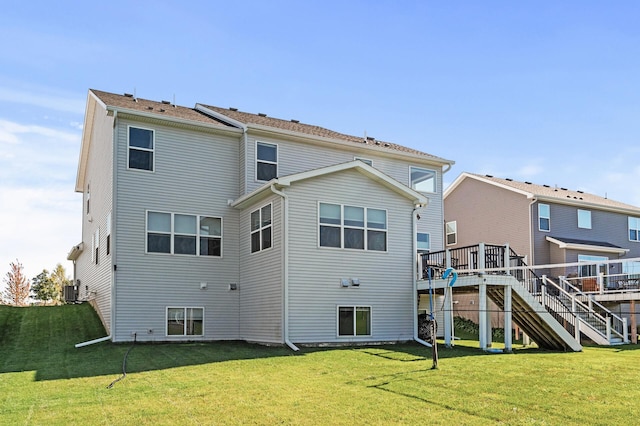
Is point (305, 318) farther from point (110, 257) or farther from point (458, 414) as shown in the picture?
point (458, 414)

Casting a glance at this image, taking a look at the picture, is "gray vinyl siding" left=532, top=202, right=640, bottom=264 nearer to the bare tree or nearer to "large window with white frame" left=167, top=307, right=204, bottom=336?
"large window with white frame" left=167, top=307, right=204, bottom=336

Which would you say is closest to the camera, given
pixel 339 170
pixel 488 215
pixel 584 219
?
pixel 339 170

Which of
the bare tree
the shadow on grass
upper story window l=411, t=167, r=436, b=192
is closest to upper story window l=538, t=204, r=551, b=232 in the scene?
upper story window l=411, t=167, r=436, b=192

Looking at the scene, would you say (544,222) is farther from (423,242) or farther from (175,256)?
(175,256)

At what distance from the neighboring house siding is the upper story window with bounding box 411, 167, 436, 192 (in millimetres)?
7017

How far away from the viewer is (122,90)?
21.1 metres

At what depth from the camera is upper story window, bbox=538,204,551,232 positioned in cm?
→ 2748

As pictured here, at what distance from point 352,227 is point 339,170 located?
1.70 m

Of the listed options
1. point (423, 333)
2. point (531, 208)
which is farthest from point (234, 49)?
point (531, 208)

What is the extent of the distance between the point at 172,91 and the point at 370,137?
7.81 meters

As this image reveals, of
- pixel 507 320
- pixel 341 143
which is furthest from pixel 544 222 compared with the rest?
pixel 507 320

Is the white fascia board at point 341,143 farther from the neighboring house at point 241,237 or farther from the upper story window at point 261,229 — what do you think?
the upper story window at point 261,229

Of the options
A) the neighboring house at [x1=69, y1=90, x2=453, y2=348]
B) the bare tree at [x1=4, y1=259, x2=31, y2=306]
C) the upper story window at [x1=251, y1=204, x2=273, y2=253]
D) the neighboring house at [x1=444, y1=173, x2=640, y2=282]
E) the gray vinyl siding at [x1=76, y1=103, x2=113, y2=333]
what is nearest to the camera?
the neighboring house at [x1=69, y1=90, x2=453, y2=348]

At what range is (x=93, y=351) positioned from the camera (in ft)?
47.8
